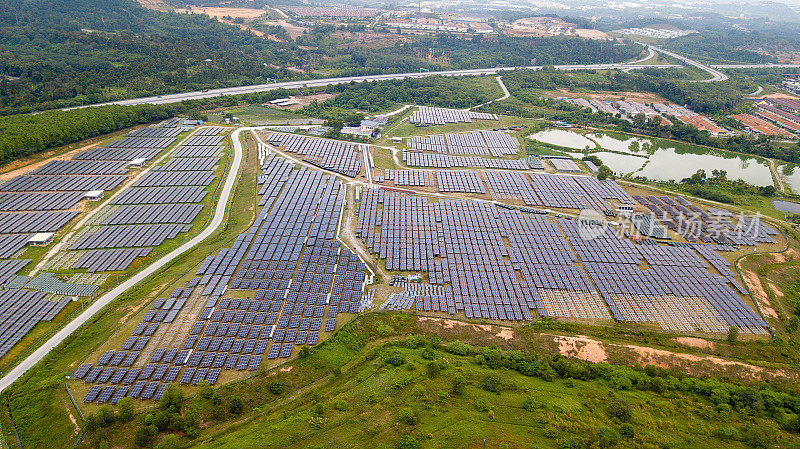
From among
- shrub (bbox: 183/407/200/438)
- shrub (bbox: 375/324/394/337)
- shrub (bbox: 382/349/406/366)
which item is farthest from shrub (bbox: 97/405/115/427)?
shrub (bbox: 375/324/394/337)

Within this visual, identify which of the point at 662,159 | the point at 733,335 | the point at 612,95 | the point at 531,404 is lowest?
the point at 733,335

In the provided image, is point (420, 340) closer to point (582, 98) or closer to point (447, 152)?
point (447, 152)

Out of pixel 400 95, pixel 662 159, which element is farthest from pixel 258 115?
pixel 662 159

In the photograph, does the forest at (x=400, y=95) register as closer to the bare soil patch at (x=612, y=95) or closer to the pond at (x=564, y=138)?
the bare soil patch at (x=612, y=95)

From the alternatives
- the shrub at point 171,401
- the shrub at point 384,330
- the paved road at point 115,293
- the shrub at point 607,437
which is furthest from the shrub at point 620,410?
the paved road at point 115,293

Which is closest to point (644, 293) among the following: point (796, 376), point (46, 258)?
point (796, 376)

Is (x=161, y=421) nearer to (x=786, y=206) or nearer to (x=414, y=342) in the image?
(x=414, y=342)
